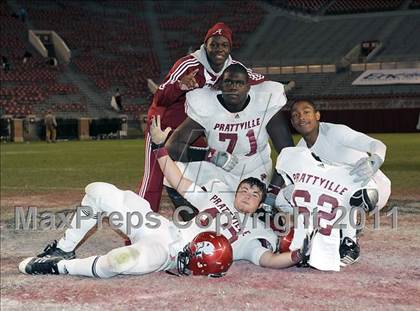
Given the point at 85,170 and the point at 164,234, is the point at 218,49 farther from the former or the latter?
the point at 85,170

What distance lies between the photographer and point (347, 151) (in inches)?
200

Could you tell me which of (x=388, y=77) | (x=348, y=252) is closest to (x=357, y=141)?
(x=348, y=252)

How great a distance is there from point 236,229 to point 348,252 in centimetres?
86

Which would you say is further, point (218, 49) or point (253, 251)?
point (218, 49)

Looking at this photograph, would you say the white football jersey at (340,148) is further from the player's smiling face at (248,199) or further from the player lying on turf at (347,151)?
the player's smiling face at (248,199)

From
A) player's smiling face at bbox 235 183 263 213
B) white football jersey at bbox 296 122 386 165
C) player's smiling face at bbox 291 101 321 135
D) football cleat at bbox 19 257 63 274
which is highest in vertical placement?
player's smiling face at bbox 291 101 321 135

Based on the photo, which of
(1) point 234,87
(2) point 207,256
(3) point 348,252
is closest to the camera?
(2) point 207,256

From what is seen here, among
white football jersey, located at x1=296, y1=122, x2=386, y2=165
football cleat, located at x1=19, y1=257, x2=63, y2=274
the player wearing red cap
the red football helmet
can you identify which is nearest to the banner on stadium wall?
the player wearing red cap

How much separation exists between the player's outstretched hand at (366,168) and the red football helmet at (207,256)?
110 centimetres

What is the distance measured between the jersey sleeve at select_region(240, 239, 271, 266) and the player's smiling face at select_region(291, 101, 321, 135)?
3.47 ft

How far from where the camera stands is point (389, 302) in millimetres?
3566

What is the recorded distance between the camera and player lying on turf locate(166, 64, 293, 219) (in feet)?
16.9

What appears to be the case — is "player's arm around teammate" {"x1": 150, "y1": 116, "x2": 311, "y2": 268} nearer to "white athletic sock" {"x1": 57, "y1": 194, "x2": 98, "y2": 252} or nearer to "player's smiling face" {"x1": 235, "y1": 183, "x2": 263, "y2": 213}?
"player's smiling face" {"x1": 235, "y1": 183, "x2": 263, "y2": 213}

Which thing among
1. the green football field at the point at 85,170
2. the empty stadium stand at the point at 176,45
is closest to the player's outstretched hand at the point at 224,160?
the green football field at the point at 85,170
